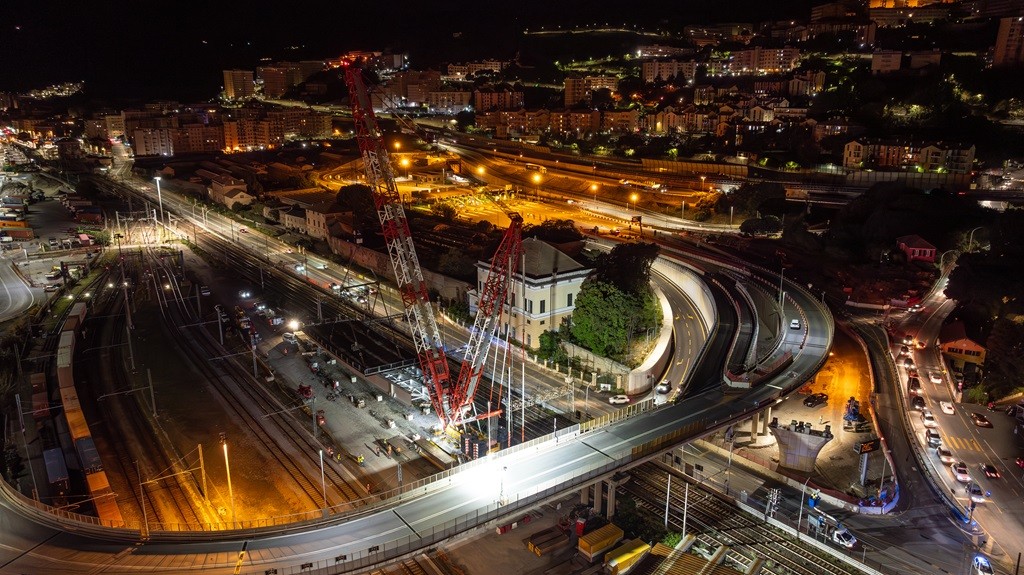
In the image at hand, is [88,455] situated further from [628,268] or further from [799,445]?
[799,445]

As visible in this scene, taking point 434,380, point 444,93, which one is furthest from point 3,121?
point 434,380

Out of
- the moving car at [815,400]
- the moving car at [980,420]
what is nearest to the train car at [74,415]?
the moving car at [815,400]

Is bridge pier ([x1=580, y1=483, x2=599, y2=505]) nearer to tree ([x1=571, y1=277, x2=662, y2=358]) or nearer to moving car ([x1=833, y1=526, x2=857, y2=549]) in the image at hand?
moving car ([x1=833, y1=526, x2=857, y2=549])

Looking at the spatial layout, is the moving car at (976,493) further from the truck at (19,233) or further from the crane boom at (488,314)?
the truck at (19,233)

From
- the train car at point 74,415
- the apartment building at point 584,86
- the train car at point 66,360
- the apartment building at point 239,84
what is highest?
the apartment building at point 239,84

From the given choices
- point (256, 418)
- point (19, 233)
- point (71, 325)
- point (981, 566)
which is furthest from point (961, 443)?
point (19, 233)

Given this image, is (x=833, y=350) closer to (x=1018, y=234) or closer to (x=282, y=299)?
(x=1018, y=234)
